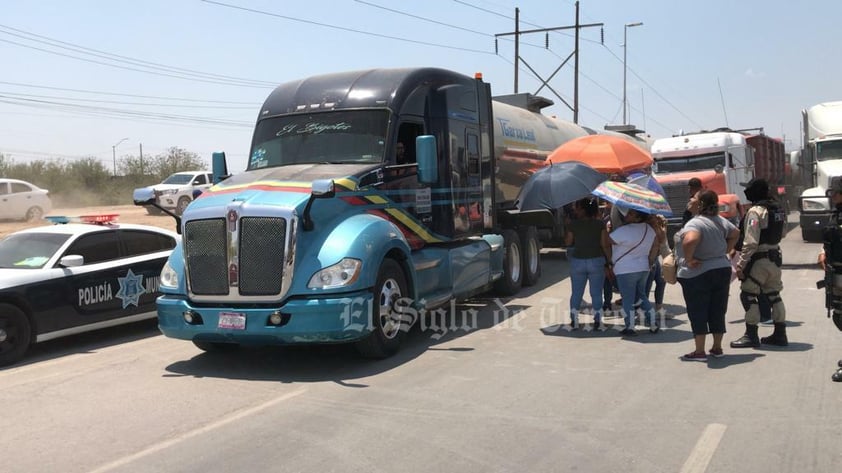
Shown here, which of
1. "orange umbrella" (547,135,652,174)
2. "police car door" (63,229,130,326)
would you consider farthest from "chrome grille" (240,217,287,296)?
"orange umbrella" (547,135,652,174)

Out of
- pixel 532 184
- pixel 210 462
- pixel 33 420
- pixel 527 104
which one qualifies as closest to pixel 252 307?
pixel 33 420

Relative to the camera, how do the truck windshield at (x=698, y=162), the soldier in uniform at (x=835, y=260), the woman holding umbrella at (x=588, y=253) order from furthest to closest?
1. the truck windshield at (x=698, y=162)
2. the woman holding umbrella at (x=588, y=253)
3. the soldier in uniform at (x=835, y=260)

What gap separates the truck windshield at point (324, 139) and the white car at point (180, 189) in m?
18.2

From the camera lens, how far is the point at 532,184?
11461mm

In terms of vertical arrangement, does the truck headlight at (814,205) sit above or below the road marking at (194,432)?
above

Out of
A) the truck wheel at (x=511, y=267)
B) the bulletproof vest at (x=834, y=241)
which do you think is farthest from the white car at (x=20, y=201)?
the bulletproof vest at (x=834, y=241)

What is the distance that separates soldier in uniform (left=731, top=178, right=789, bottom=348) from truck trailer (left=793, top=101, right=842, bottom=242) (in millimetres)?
11048

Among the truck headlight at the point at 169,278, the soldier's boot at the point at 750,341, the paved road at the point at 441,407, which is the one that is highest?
the truck headlight at the point at 169,278

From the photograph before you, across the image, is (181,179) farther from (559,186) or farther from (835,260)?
(835,260)

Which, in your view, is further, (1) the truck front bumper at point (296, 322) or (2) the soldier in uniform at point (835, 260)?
(1) the truck front bumper at point (296, 322)

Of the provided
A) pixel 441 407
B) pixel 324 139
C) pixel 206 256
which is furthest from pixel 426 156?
pixel 441 407

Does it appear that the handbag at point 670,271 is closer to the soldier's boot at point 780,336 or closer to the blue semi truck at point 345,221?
the soldier's boot at point 780,336

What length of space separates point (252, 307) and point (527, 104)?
11097 mm

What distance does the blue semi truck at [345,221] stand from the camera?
7.17m
